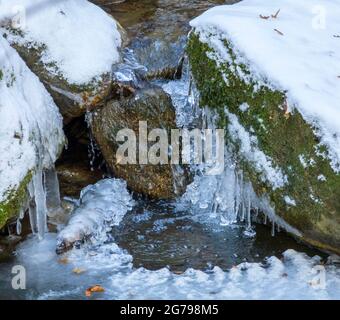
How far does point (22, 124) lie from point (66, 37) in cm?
143

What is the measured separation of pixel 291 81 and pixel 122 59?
213 centimetres

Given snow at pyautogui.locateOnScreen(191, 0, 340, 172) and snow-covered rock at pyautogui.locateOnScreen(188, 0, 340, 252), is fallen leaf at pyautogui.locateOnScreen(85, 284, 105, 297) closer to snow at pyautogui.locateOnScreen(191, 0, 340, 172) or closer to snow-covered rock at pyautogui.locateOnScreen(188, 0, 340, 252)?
snow-covered rock at pyautogui.locateOnScreen(188, 0, 340, 252)

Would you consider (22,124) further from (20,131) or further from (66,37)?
(66,37)

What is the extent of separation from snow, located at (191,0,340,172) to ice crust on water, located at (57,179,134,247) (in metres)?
1.79

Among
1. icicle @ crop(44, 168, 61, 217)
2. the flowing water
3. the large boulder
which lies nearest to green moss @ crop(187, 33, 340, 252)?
the flowing water

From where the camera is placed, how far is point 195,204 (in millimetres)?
6367

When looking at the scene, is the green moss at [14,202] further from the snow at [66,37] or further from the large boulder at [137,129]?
the snow at [66,37]

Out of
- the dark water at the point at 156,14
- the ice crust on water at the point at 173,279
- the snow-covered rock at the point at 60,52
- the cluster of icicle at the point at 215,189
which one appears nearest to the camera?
the ice crust on water at the point at 173,279

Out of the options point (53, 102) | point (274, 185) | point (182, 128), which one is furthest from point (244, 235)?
point (53, 102)

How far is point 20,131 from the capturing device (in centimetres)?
537

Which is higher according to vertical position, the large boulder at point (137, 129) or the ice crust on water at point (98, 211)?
the large boulder at point (137, 129)

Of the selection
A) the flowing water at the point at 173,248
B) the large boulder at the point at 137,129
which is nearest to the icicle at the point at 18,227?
the flowing water at the point at 173,248

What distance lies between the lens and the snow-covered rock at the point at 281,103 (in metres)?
5.11
